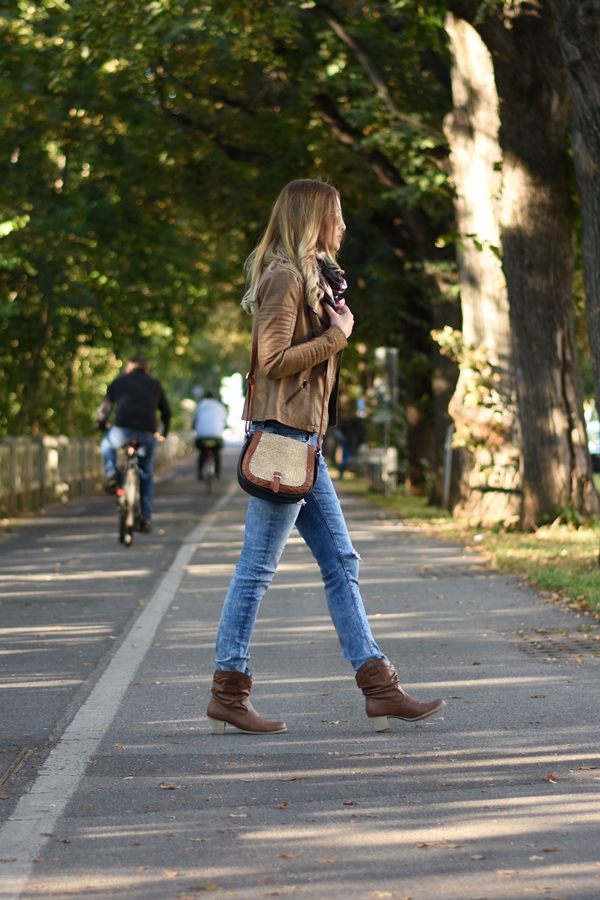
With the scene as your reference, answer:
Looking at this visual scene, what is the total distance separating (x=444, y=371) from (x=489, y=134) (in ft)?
17.4

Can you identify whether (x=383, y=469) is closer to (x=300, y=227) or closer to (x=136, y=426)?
(x=136, y=426)

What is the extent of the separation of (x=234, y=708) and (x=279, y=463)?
1004mm

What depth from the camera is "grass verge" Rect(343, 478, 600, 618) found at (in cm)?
958

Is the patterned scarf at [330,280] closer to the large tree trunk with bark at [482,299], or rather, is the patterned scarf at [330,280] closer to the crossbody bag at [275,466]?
the crossbody bag at [275,466]

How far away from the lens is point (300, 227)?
553 centimetres

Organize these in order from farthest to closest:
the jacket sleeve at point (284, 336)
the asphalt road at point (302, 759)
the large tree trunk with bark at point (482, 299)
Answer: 1. the large tree trunk with bark at point (482, 299)
2. the jacket sleeve at point (284, 336)
3. the asphalt road at point (302, 759)

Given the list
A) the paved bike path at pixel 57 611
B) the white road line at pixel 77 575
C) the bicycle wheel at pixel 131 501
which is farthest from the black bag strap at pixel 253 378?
the bicycle wheel at pixel 131 501

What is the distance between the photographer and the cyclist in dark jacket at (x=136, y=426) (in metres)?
15.0

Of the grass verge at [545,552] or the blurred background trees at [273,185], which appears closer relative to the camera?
the grass verge at [545,552]

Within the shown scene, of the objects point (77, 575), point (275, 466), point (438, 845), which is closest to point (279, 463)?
point (275, 466)

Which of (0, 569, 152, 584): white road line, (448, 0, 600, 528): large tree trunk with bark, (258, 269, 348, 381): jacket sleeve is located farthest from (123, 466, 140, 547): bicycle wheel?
(258, 269, 348, 381): jacket sleeve

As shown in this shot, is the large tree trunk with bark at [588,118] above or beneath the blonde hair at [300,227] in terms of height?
above

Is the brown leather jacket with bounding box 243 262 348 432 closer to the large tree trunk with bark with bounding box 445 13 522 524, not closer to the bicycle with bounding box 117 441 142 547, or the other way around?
the bicycle with bounding box 117 441 142 547

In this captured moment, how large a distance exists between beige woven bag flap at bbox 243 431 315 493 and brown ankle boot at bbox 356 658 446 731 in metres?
0.80
